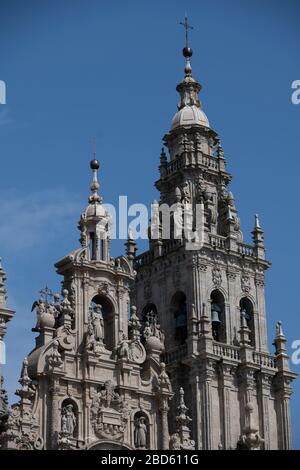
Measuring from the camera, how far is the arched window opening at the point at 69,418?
50.7m

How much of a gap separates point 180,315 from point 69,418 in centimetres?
987

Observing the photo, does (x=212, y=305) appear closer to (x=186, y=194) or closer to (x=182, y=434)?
(x=186, y=194)

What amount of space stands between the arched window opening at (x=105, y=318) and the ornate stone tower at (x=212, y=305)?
150 inches

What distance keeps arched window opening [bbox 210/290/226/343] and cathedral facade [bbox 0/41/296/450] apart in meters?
0.05

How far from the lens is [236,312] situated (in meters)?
59.8

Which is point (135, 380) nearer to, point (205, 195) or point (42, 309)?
point (42, 309)

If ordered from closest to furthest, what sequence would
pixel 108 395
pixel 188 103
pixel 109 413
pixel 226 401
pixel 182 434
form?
Answer: 1. pixel 109 413
2. pixel 108 395
3. pixel 182 434
4. pixel 226 401
5. pixel 188 103

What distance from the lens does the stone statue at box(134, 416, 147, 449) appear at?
174 ft

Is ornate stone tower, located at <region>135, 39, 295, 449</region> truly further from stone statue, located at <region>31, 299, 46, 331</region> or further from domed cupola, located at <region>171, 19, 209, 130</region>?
stone statue, located at <region>31, 299, 46, 331</region>

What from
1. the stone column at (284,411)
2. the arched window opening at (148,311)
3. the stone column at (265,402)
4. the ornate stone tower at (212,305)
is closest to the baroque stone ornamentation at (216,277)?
the ornate stone tower at (212,305)

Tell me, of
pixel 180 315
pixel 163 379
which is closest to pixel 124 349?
pixel 163 379

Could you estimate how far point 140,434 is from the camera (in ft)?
174

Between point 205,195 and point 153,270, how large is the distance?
388 centimetres

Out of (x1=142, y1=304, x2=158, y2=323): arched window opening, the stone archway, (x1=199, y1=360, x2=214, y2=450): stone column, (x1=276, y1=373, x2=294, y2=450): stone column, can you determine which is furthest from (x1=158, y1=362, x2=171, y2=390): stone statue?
(x1=276, y1=373, x2=294, y2=450): stone column
